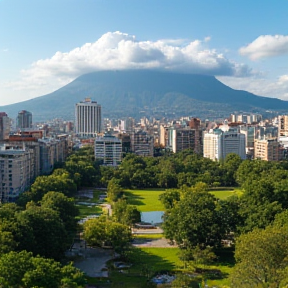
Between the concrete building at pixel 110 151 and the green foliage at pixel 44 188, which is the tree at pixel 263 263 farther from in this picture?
the concrete building at pixel 110 151

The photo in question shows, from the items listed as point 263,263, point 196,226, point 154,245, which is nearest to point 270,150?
point 154,245

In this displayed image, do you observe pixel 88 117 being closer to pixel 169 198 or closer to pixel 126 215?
pixel 169 198

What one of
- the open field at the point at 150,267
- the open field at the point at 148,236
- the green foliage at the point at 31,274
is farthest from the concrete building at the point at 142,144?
the green foliage at the point at 31,274

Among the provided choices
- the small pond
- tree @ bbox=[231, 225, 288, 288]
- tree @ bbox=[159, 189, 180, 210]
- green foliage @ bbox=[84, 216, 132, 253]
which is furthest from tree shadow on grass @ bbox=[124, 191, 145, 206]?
tree @ bbox=[231, 225, 288, 288]

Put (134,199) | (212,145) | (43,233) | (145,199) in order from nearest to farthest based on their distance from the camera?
A: (43,233)
(134,199)
(145,199)
(212,145)

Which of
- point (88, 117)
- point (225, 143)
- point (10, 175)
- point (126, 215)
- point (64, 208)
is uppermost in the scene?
point (88, 117)

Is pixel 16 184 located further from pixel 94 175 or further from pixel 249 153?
pixel 249 153

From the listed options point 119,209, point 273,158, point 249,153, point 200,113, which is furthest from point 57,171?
point 200,113

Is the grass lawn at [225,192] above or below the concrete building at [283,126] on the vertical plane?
below
